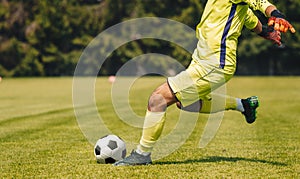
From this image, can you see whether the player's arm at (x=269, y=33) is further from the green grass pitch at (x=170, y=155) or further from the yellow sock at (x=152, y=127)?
the yellow sock at (x=152, y=127)

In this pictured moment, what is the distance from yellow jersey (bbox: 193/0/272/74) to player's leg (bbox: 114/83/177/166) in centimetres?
57

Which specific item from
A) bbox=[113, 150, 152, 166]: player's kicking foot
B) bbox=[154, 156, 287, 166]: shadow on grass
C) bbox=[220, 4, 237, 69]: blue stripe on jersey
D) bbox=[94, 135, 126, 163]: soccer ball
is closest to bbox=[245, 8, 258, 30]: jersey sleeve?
bbox=[220, 4, 237, 69]: blue stripe on jersey

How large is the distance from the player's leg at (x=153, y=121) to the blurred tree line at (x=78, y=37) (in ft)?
153

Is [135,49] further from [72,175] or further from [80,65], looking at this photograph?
[72,175]

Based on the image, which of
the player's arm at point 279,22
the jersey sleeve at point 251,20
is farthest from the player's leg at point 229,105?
the player's arm at point 279,22

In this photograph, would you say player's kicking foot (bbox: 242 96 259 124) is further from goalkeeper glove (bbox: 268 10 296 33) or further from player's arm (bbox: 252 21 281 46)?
goalkeeper glove (bbox: 268 10 296 33)

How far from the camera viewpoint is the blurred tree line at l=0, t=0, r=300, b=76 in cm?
5359

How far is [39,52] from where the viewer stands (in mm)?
55000

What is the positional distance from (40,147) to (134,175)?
2976 mm

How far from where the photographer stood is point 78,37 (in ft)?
182

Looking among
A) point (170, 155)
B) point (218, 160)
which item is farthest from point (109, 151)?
point (218, 160)

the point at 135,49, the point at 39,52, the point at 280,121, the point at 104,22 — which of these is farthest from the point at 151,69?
the point at 280,121

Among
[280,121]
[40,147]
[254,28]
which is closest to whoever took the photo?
[254,28]

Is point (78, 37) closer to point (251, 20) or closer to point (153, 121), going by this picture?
point (251, 20)
